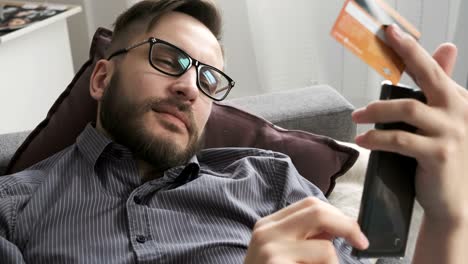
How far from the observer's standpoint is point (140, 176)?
120 centimetres

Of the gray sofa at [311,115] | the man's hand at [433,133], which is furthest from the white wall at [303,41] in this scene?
the man's hand at [433,133]

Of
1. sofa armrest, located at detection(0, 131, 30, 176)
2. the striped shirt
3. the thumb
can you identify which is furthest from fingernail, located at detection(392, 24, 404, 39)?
sofa armrest, located at detection(0, 131, 30, 176)

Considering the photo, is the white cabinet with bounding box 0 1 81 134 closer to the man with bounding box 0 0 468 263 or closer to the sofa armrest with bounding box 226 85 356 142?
the man with bounding box 0 0 468 263

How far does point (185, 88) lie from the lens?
1.19m

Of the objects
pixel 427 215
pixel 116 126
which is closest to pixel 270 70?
pixel 116 126

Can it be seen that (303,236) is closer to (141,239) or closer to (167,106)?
(141,239)

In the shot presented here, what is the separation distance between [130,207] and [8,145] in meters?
0.57

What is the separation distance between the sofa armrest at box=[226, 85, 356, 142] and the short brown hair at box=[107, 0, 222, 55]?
0.25m

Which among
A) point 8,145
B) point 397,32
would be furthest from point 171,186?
point 397,32

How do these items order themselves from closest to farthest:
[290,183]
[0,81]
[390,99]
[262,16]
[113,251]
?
1. [390,99]
2. [113,251]
3. [290,183]
4. [0,81]
5. [262,16]

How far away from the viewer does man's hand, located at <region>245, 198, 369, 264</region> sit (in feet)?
2.24

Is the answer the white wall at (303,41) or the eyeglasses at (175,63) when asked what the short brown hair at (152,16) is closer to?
the eyeglasses at (175,63)

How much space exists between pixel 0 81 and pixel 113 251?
3.56 ft

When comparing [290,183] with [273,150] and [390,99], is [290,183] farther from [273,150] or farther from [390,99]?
[390,99]
